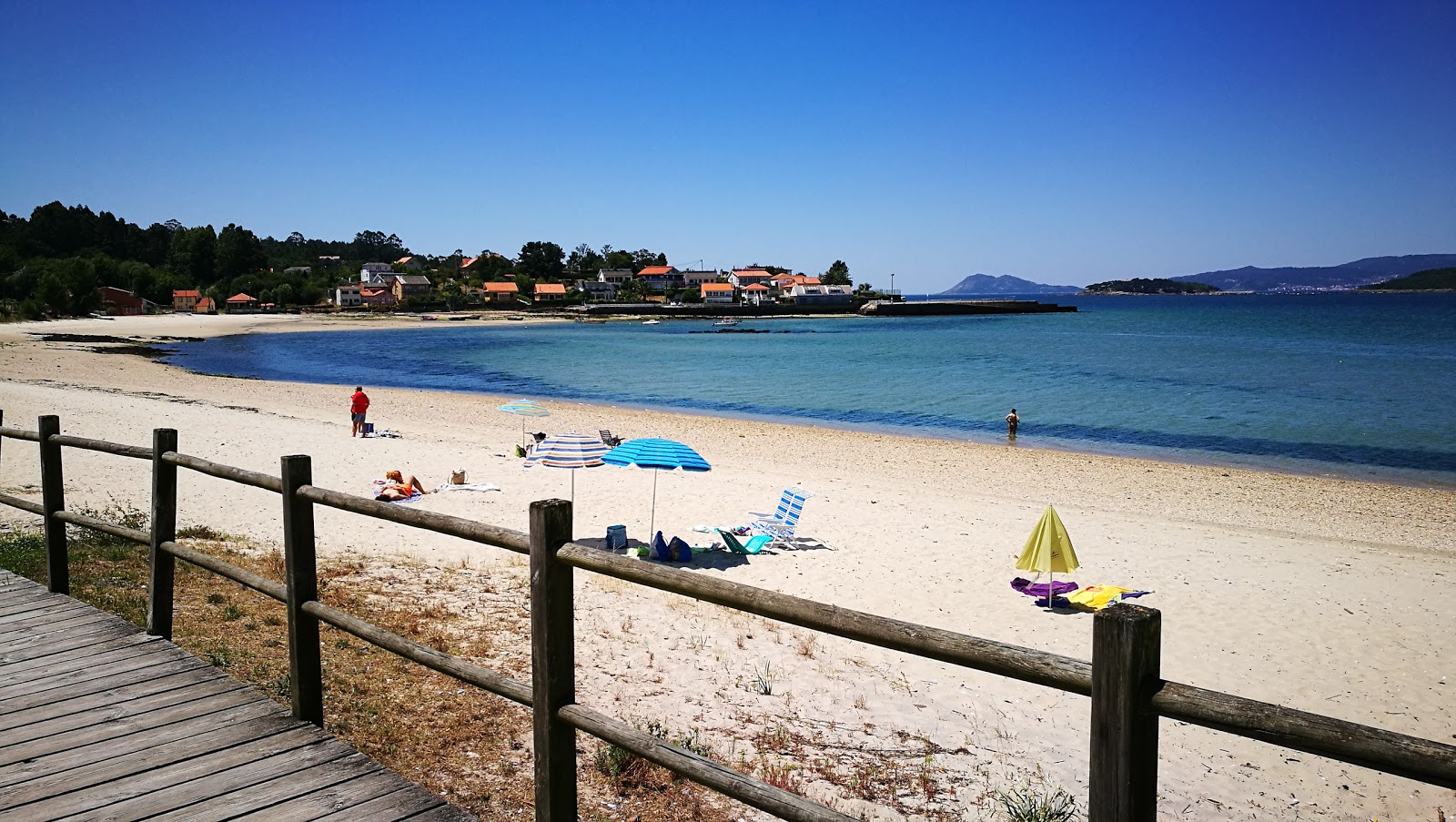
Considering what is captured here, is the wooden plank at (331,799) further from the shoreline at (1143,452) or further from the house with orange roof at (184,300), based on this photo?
the house with orange roof at (184,300)

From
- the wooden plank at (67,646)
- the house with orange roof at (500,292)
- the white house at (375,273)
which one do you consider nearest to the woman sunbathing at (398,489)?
the wooden plank at (67,646)

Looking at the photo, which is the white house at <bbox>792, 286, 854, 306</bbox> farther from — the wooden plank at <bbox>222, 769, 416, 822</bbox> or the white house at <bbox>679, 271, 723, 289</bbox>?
the wooden plank at <bbox>222, 769, 416, 822</bbox>

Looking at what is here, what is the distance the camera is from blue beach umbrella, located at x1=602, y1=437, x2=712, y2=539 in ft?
35.6

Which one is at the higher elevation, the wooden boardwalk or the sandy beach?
the wooden boardwalk

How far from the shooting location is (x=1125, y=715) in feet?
6.75

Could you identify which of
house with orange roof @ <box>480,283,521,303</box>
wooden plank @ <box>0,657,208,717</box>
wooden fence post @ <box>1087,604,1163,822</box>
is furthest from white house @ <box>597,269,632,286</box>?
wooden fence post @ <box>1087,604,1163,822</box>

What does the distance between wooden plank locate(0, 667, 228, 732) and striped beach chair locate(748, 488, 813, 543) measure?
8.04 m

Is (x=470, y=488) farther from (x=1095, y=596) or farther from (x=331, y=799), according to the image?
(x=331, y=799)

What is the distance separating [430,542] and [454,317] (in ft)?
375

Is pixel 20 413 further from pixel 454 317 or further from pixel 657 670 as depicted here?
pixel 454 317

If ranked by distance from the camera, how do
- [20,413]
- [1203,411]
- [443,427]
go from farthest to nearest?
[1203,411]
[443,427]
[20,413]

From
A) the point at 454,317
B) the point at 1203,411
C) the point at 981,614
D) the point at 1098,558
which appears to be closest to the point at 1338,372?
the point at 1203,411

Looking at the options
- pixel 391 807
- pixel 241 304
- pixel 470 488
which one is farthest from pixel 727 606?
pixel 241 304

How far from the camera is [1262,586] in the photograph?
10805 mm
